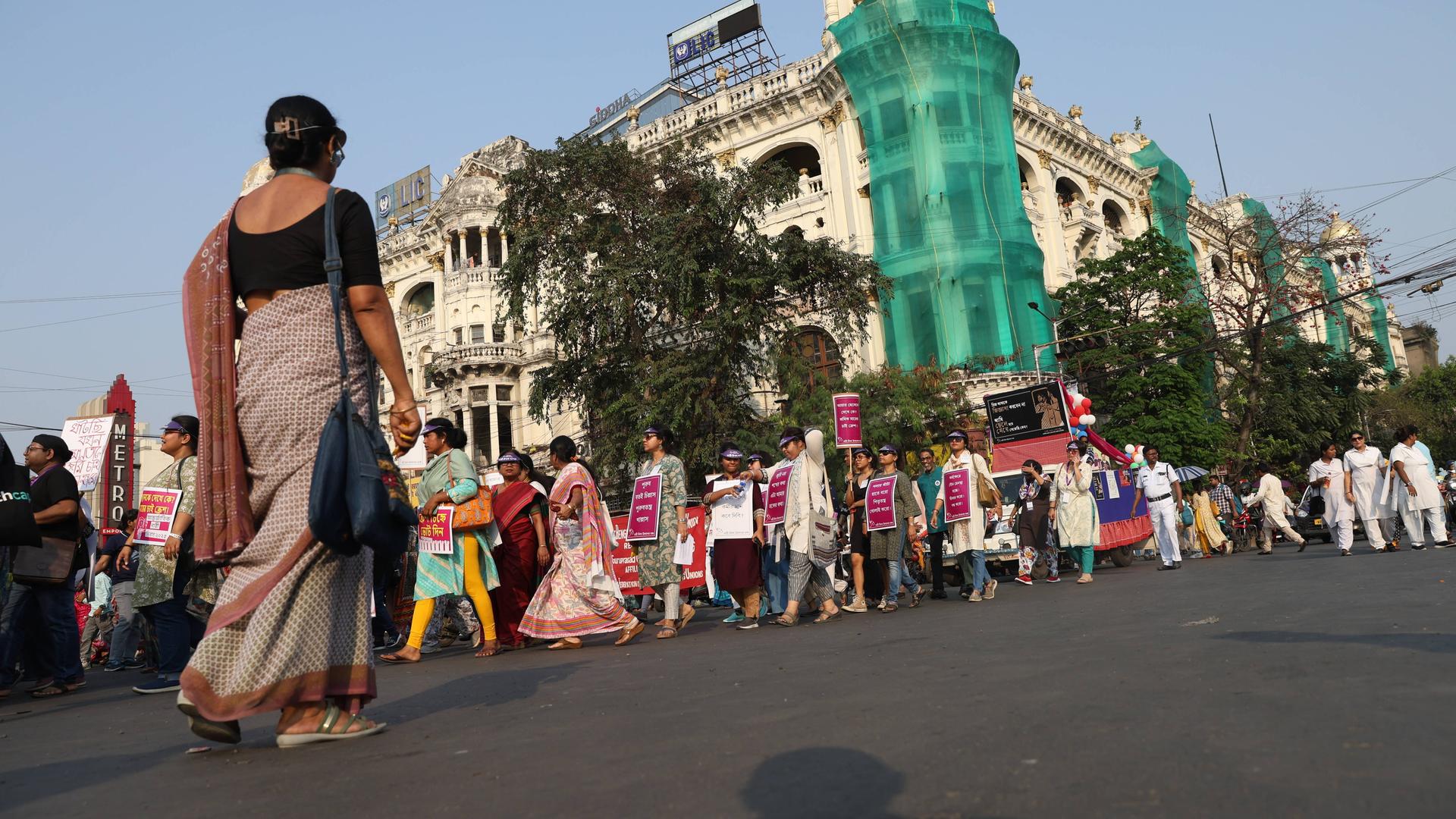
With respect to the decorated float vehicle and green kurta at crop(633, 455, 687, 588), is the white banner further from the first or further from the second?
the decorated float vehicle

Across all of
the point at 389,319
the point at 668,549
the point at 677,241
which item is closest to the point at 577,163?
the point at 677,241

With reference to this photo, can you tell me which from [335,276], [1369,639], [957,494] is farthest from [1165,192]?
[335,276]

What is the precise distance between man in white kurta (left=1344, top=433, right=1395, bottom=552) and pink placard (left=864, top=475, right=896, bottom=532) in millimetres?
7429

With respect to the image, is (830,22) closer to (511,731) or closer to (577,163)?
(577,163)

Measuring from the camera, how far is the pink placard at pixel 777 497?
10.4 m

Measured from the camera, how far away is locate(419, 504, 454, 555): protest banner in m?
8.82

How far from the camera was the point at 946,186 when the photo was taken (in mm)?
32500

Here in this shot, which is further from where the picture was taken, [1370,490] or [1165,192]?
[1165,192]

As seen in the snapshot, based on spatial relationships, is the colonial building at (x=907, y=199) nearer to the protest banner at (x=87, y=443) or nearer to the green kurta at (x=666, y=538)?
the protest banner at (x=87, y=443)

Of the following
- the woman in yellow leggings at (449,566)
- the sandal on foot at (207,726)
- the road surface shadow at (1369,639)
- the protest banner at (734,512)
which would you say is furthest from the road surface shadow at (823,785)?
the protest banner at (734,512)

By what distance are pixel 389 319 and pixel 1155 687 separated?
9.65ft

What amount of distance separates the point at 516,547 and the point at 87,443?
1059 cm

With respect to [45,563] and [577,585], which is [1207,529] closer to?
[577,585]

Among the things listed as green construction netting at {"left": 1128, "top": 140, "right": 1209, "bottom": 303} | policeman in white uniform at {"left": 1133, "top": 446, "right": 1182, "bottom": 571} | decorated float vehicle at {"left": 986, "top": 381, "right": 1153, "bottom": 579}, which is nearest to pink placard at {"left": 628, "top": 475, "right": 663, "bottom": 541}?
decorated float vehicle at {"left": 986, "top": 381, "right": 1153, "bottom": 579}
